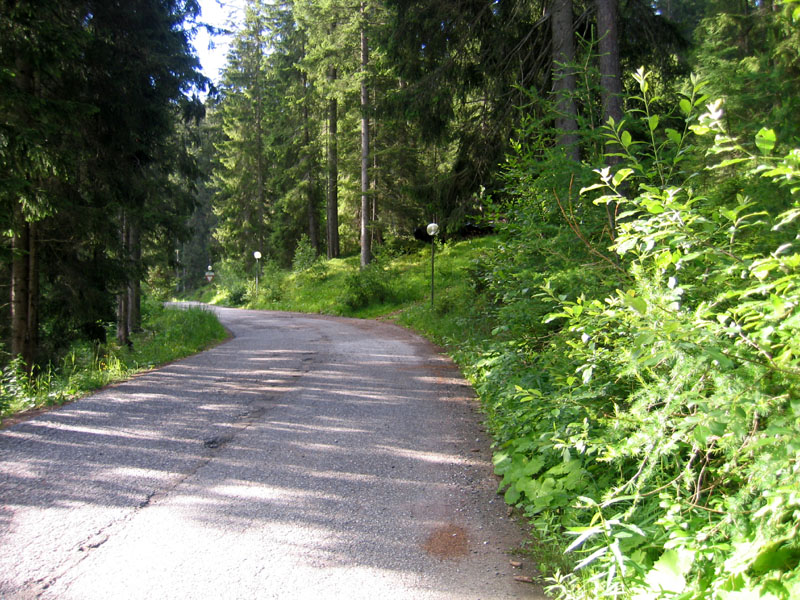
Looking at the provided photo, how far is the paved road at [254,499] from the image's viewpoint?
2896 mm

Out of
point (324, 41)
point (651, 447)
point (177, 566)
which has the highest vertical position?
point (324, 41)

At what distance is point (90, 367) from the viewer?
9.07 meters

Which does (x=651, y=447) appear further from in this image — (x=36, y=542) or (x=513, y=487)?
(x=36, y=542)

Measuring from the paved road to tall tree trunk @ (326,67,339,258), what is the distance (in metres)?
24.6

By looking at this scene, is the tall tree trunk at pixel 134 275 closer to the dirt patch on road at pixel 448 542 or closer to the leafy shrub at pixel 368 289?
the leafy shrub at pixel 368 289

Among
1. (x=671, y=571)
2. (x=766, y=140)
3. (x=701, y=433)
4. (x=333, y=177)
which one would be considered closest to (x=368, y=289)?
(x=333, y=177)

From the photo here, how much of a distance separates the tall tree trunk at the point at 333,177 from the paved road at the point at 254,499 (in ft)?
80.7

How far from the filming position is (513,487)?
3.94m

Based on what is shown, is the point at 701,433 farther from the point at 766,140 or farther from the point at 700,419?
the point at 766,140

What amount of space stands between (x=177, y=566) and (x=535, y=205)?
4948 millimetres

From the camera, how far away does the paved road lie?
290 cm

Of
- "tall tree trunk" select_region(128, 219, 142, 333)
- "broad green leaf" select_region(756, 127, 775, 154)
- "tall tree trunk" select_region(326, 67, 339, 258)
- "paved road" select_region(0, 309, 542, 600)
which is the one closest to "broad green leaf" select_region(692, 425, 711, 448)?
"broad green leaf" select_region(756, 127, 775, 154)

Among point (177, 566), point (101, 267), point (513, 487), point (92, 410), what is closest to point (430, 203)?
point (101, 267)

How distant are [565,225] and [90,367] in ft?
26.6
